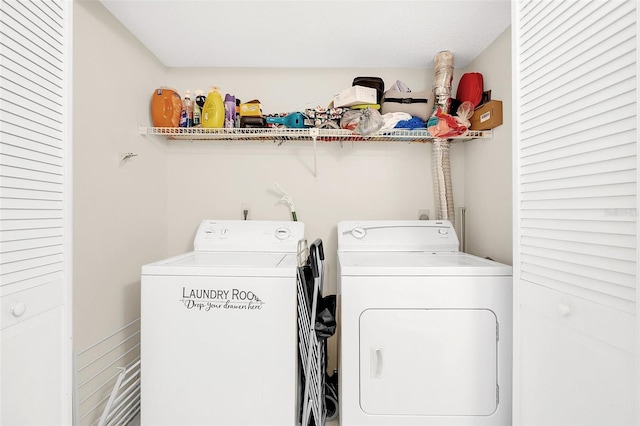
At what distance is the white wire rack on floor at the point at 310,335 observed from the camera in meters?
1.63

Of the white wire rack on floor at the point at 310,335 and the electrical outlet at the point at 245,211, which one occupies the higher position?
the electrical outlet at the point at 245,211

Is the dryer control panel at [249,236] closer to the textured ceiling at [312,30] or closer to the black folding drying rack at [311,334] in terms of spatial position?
the black folding drying rack at [311,334]

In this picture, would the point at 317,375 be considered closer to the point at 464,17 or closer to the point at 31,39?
the point at 31,39

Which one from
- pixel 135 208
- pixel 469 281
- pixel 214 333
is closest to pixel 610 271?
pixel 469 281

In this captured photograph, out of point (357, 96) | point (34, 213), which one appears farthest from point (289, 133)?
point (34, 213)

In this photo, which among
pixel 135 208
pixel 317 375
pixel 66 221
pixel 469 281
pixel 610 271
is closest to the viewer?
pixel 610 271

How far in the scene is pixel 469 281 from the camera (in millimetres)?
1586

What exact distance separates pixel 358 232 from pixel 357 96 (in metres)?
0.90

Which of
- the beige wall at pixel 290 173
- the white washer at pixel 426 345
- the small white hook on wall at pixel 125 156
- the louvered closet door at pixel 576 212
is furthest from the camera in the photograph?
the beige wall at pixel 290 173

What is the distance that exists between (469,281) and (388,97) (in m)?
1.32

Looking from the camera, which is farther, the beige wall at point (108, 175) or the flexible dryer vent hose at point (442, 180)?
the flexible dryer vent hose at point (442, 180)

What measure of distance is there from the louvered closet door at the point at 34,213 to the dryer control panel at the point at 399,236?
5.07 ft

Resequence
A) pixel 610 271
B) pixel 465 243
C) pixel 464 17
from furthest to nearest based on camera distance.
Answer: pixel 465 243 < pixel 464 17 < pixel 610 271

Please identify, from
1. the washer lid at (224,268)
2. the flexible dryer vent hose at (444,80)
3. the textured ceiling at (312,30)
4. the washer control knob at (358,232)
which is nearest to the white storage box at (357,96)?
the textured ceiling at (312,30)
